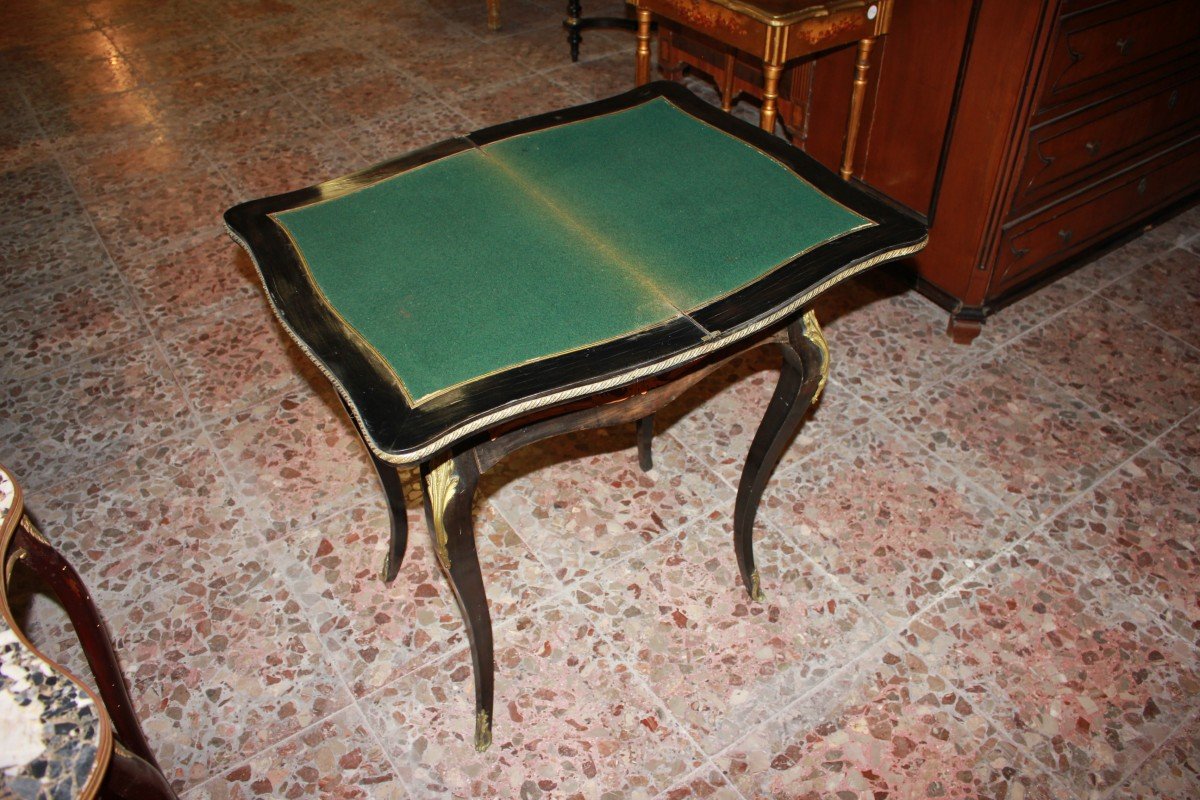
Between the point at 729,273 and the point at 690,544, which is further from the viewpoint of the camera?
the point at 690,544

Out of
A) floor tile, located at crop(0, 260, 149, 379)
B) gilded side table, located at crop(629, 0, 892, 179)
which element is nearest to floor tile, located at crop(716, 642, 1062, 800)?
gilded side table, located at crop(629, 0, 892, 179)

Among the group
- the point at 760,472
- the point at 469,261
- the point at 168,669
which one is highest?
the point at 469,261

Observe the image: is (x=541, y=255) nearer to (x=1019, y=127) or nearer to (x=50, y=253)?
(x=1019, y=127)

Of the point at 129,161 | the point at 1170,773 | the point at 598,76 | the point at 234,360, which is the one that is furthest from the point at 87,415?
the point at 1170,773

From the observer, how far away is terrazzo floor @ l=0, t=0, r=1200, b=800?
170 cm

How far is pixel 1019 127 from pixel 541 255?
1.45 meters

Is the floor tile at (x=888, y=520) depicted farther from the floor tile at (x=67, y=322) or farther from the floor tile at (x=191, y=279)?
the floor tile at (x=67, y=322)

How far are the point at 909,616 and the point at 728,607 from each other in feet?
1.26

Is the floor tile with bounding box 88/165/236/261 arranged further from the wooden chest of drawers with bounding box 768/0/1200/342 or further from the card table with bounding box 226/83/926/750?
the wooden chest of drawers with bounding box 768/0/1200/342

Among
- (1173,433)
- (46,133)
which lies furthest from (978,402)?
(46,133)

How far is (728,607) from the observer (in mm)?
1938

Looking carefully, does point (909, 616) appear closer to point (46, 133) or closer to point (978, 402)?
point (978, 402)

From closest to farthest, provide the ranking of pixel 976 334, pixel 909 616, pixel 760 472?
pixel 760 472
pixel 909 616
pixel 976 334

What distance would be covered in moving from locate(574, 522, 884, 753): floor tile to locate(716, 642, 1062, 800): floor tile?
0.05m
